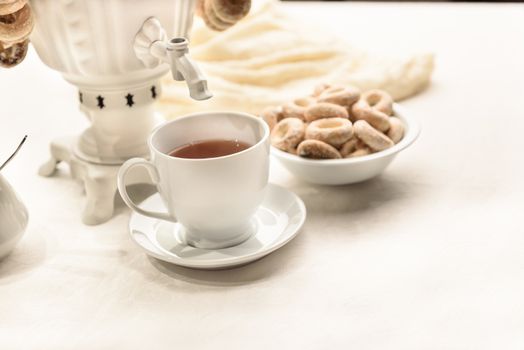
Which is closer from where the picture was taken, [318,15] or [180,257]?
[180,257]

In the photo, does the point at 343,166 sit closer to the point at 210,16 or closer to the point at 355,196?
the point at 355,196

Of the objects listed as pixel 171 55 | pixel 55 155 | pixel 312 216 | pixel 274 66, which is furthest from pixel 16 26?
pixel 274 66

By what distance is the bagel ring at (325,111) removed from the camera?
76 centimetres

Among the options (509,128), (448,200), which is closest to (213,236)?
(448,200)

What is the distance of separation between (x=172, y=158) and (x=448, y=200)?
0.32m

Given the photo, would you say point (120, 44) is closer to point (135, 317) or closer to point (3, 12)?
point (3, 12)

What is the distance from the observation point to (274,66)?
3.37 ft

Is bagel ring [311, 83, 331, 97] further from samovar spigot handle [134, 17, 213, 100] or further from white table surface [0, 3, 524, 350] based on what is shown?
samovar spigot handle [134, 17, 213, 100]

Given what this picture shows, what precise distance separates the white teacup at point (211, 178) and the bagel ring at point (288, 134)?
8cm

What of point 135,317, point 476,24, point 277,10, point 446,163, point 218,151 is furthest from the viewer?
point 476,24

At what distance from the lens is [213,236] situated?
656 mm

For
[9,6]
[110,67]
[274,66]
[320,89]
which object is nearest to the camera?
[9,6]

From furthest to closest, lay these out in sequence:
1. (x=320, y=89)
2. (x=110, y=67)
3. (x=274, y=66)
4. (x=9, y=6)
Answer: (x=274, y=66), (x=320, y=89), (x=110, y=67), (x=9, y=6)

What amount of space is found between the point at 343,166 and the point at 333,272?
0.46 ft
